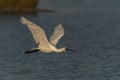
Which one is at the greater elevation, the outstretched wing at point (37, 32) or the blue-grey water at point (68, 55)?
the blue-grey water at point (68, 55)

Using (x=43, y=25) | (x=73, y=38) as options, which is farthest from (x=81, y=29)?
(x=73, y=38)

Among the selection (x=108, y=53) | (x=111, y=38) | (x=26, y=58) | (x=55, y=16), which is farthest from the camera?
(x=55, y=16)

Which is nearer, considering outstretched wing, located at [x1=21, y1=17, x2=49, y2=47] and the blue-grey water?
outstretched wing, located at [x1=21, y1=17, x2=49, y2=47]

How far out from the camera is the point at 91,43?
96.9 ft

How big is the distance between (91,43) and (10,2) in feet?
71.0

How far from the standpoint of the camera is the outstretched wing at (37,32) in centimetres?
1731

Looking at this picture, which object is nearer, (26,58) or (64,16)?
(26,58)

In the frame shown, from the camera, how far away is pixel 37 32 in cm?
1797

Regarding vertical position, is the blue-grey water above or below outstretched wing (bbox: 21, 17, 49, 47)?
above

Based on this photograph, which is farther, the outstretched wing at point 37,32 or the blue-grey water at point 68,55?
the blue-grey water at point 68,55

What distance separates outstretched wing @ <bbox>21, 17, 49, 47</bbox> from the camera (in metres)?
17.3

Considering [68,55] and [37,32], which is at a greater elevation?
[68,55]

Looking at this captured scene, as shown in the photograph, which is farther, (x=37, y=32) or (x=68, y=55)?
(x=68, y=55)

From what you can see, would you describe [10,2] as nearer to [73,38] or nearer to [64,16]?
[64,16]
